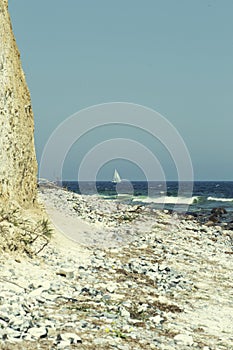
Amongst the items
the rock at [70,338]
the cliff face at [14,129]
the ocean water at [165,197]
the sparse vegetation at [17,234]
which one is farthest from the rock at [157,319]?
the ocean water at [165,197]

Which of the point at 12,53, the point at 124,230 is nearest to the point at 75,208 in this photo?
the point at 124,230

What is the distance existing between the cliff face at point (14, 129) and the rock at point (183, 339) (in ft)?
21.6

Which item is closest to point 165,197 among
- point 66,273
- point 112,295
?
point 66,273

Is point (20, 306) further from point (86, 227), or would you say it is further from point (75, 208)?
point (75, 208)

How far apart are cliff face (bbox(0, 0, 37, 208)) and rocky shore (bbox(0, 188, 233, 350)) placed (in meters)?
1.89

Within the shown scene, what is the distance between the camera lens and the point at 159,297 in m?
11.1

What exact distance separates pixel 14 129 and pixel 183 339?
8747 millimetres

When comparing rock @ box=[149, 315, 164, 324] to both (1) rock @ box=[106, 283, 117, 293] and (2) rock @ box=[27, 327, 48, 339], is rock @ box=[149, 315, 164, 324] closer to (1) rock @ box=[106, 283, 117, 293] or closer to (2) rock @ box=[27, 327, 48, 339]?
(1) rock @ box=[106, 283, 117, 293]

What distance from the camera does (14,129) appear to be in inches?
575

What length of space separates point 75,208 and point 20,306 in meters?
17.2

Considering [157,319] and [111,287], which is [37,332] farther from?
[111,287]

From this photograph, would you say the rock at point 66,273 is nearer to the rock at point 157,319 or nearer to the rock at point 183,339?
the rock at point 157,319

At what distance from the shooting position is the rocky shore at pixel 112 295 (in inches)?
297

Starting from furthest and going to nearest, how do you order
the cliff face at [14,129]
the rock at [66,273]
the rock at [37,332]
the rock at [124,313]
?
the cliff face at [14,129], the rock at [66,273], the rock at [124,313], the rock at [37,332]
